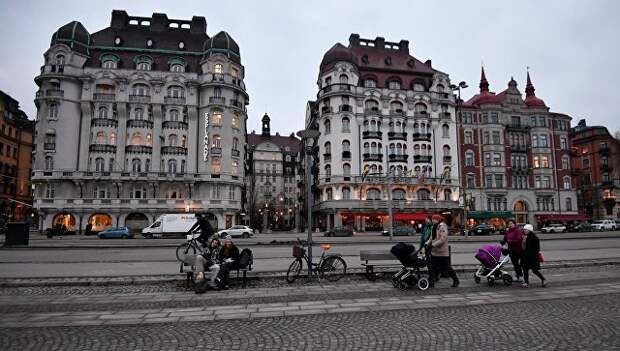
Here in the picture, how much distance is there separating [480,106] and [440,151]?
39.0ft

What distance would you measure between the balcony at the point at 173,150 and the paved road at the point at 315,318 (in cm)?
4273

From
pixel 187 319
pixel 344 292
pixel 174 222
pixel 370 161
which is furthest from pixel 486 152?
pixel 187 319

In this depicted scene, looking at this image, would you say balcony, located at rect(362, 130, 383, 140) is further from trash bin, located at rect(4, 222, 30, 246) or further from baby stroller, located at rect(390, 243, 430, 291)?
baby stroller, located at rect(390, 243, 430, 291)

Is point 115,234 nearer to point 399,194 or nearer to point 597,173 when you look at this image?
point 399,194

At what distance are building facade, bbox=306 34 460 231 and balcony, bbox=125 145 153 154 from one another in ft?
85.7

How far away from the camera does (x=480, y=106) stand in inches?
2418

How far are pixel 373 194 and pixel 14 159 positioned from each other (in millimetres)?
68950

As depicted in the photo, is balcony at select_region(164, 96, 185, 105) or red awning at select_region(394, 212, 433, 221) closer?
balcony at select_region(164, 96, 185, 105)

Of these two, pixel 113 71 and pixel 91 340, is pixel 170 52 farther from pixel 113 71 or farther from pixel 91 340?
pixel 91 340

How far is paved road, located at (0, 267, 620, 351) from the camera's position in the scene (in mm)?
5375

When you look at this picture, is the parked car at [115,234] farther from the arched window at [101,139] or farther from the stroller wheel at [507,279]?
the stroller wheel at [507,279]

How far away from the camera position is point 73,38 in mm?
49812

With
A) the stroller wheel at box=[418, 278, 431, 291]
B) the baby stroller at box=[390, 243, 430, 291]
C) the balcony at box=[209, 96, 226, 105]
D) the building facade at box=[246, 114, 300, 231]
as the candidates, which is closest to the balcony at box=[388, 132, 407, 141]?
the balcony at box=[209, 96, 226, 105]

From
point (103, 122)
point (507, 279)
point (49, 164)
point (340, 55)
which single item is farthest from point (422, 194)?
point (49, 164)
